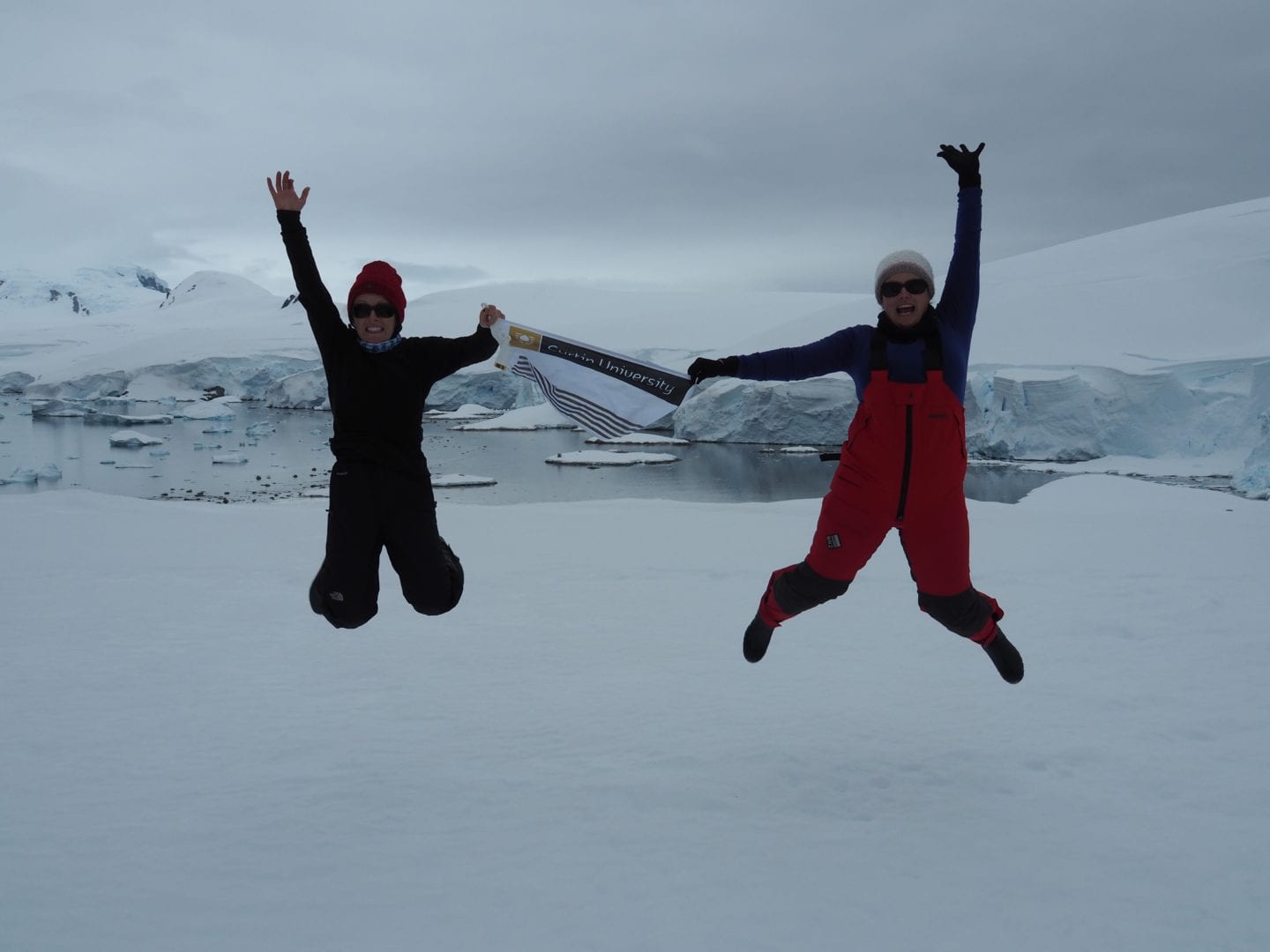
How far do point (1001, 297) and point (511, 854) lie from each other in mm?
35219

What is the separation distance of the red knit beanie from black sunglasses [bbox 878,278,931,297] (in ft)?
5.18

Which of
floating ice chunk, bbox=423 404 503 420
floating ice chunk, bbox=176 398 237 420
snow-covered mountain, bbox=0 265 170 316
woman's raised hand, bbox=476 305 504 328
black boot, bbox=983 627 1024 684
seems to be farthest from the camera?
snow-covered mountain, bbox=0 265 170 316

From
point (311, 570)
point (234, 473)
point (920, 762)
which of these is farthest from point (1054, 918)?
point (234, 473)

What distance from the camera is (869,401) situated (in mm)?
2748

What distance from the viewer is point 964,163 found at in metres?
2.84

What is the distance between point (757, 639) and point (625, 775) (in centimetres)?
74

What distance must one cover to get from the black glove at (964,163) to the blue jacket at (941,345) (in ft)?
0.08

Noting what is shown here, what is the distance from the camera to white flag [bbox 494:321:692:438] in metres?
3.30

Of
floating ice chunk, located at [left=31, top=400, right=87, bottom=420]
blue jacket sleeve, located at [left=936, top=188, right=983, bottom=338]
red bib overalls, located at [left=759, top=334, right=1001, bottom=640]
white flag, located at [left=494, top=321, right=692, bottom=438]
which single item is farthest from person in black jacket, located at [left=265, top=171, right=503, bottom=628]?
floating ice chunk, located at [left=31, top=400, right=87, bottom=420]

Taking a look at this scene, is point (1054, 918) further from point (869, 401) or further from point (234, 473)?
point (234, 473)

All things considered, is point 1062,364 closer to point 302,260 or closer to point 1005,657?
point 1005,657

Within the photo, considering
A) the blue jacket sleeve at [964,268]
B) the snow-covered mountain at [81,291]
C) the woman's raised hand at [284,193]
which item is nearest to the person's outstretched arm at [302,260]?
the woman's raised hand at [284,193]

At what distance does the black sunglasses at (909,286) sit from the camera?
2789mm

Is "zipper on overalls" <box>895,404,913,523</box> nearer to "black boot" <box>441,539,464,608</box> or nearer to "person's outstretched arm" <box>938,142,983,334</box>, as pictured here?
"person's outstretched arm" <box>938,142,983,334</box>
